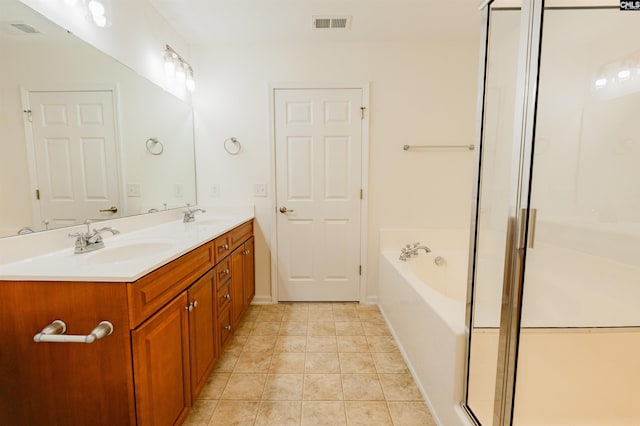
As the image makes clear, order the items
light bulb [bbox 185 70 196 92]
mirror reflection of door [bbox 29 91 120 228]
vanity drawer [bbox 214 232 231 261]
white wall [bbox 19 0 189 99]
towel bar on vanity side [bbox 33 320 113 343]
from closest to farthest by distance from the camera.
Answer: towel bar on vanity side [bbox 33 320 113 343]
mirror reflection of door [bbox 29 91 120 228]
white wall [bbox 19 0 189 99]
vanity drawer [bbox 214 232 231 261]
light bulb [bbox 185 70 196 92]

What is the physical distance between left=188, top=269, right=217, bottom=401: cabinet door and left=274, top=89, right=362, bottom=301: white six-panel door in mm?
1138

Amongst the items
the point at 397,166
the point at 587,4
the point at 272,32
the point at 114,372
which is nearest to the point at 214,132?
the point at 272,32

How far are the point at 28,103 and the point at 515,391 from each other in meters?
2.22

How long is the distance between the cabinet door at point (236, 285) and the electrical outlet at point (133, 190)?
2.40ft

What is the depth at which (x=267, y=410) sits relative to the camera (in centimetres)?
148

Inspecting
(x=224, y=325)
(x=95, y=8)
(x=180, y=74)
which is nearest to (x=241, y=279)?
(x=224, y=325)

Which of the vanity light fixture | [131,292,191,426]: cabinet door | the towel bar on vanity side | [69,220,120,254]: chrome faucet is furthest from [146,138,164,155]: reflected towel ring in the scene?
the towel bar on vanity side

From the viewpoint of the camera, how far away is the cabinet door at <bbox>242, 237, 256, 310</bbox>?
239 cm

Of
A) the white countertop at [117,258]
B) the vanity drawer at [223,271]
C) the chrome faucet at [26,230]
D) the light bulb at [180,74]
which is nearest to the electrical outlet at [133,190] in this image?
the white countertop at [117,258]

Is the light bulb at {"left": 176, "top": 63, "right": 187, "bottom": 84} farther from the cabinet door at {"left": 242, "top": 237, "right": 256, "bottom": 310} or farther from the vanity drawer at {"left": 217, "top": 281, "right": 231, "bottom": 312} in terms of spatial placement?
the vanity drawer at {"left": 217, "top": 281, "right": 231, "bottom": 312}

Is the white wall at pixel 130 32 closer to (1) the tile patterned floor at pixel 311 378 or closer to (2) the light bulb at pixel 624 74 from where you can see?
(1) the tile patterned floor at pixel 311 378

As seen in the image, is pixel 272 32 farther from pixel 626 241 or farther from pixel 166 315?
pixel 626 241

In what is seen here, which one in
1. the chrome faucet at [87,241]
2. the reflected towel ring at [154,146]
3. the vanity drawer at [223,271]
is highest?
the reflected towel ring at [154,146]

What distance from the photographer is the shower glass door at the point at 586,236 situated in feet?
3.99
